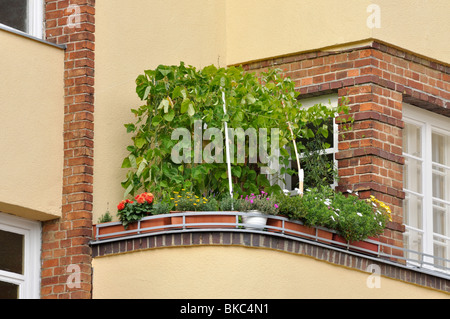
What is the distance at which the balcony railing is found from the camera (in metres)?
11.3

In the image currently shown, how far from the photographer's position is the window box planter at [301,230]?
37.6ft

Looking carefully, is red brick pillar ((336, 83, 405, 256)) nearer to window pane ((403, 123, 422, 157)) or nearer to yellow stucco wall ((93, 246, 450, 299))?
window pane ((403, 123, 422, 157))

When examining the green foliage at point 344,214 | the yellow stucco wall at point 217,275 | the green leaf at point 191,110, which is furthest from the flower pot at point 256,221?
the green leaf at point 191,110

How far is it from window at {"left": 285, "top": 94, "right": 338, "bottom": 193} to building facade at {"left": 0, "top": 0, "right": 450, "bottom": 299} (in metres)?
0.10

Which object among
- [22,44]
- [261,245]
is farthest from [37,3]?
[261,245]

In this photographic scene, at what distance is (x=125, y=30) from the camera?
12.7 m

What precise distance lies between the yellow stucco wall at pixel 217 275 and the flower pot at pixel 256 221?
0.78 feet

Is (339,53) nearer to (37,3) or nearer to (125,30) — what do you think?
(125,30)

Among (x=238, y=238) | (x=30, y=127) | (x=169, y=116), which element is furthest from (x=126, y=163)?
(x=238, y=238)

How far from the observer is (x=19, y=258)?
11.9 metres

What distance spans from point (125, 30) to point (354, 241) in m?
3.21

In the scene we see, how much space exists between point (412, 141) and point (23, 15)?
4324mm

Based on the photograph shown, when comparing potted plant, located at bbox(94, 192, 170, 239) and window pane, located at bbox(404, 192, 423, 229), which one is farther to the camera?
window pane, located at bbox(404, 192, 423, 229)

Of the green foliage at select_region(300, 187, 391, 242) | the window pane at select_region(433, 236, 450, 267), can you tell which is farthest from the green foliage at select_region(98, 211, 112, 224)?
the window pane at select_region(433, 236, 450, 267)
